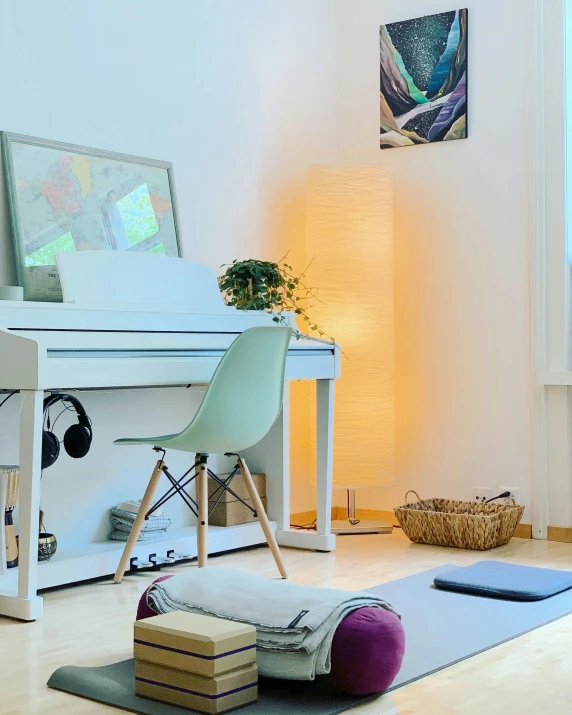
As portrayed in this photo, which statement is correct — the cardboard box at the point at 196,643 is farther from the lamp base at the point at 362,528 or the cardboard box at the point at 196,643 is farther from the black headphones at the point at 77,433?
the lamp base at the point at 362,528

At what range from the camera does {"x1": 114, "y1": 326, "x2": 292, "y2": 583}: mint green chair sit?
341 centimetres

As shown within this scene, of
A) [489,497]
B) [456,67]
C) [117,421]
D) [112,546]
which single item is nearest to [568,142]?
[456,67]

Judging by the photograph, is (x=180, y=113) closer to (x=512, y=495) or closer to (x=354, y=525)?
(x=354, y=525)


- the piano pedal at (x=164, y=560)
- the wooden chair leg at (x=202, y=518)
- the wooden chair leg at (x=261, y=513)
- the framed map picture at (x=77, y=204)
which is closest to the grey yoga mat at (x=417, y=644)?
the wooden chair leg at (x=261, y=513)

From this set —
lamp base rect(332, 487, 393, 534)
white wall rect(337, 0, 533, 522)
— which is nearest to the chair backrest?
lamp base rect(332, 487, 393, 534)

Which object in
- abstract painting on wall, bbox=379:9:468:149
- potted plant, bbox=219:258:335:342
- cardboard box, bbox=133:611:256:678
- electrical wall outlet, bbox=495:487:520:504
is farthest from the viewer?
abstract painting on wall, bbox=379:9:468:149

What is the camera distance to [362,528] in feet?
15.9

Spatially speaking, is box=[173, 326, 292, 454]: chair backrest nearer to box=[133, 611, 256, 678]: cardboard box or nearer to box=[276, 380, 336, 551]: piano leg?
box=[276, 380, 336, 551]: piano leg

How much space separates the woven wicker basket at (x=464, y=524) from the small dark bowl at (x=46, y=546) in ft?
5.25

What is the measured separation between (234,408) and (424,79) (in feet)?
7.64

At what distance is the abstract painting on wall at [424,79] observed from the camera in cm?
495

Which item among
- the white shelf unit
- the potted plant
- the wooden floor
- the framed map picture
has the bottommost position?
the wooden floor

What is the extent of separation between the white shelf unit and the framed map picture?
36.8 inches

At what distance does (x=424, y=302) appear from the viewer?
5.05m
